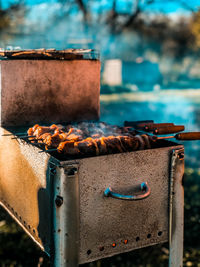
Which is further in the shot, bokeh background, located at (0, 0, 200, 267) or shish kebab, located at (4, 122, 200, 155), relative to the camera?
bokeh background, located at (0, 0, 200, 267)

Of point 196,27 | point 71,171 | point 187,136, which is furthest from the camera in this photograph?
point 196,27

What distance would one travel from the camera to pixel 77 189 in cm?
190

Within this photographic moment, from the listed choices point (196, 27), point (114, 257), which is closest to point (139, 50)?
point (196, 27)

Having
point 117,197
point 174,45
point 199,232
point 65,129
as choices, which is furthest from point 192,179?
point 174,45

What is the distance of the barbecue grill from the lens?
1923 mm

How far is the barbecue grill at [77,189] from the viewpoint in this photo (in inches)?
75.7

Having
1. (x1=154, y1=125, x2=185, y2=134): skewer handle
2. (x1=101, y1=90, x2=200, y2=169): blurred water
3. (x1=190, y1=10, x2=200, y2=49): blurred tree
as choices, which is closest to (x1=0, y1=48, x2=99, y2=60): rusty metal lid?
(x1=154, y1=125, x2=185, y2=134): skewer handle

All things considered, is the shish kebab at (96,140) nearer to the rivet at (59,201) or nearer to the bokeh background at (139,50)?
the rivet at (59,201)

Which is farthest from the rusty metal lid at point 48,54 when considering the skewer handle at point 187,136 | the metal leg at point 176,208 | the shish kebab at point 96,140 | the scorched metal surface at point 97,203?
the metal leg at point 176,208

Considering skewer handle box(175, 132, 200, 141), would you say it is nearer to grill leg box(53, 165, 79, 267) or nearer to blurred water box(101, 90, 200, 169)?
grill leg box(53, 165, 79, 267)

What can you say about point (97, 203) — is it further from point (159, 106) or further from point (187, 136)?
point (159, 106)

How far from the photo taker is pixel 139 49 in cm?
1429

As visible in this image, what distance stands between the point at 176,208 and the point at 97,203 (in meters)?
0.65

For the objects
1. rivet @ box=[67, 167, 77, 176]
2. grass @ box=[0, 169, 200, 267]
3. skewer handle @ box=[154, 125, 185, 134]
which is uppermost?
skewer handle @ box=[154, 125, 185, 134]
